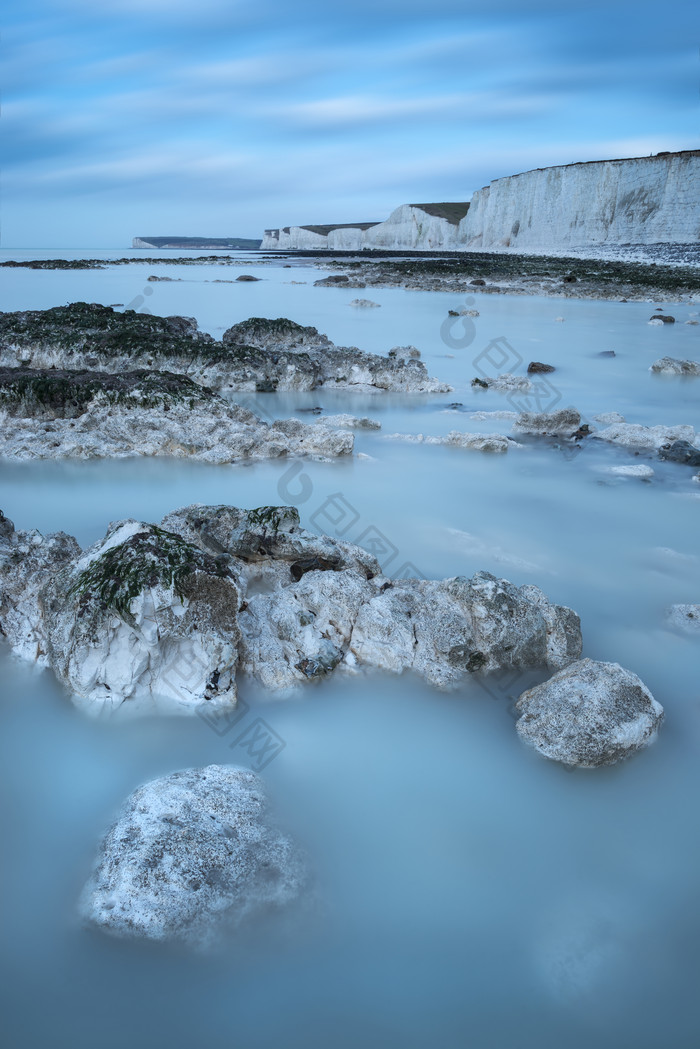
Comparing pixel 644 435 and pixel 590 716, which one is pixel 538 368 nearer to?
pixel 644 435

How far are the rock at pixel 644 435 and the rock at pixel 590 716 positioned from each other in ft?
16.5

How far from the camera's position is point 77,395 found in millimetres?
7496

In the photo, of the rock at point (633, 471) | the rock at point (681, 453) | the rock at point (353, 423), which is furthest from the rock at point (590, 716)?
the rock at point (353, 423)

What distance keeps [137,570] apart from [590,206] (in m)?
56.3

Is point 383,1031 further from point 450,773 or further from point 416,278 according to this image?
point 416,278

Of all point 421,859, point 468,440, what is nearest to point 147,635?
point 421,859

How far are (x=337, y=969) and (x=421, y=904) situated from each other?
0.36m

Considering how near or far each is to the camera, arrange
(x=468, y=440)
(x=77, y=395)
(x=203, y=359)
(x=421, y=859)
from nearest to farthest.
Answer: (x=421, y=859), (x=468, y=440), (x=77, y=395), (x=203, y=359)

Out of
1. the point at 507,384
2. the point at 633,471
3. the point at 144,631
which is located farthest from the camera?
the point at 507,384

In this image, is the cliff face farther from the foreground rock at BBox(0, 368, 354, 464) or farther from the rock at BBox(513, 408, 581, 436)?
the foreground rock at BBox(0, 368, 354, 464)

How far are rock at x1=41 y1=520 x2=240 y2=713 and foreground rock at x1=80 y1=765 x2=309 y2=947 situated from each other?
586mm

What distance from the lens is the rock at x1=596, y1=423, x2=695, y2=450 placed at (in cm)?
739

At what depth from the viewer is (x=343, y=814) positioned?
2605mm

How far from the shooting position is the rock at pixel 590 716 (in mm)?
2828
